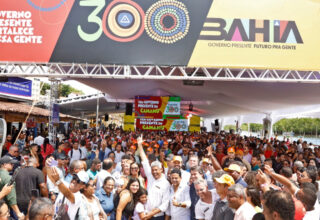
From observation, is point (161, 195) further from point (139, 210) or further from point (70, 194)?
point (70, 194)

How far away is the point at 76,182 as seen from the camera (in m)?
3.71

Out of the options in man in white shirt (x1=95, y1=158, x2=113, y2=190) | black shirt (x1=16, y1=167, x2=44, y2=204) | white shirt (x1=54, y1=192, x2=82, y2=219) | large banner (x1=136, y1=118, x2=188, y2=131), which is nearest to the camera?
white shirt (x1=54, y1=192, x2=82, y2=219)

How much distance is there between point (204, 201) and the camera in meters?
4.04

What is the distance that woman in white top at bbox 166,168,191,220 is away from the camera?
4.32 m

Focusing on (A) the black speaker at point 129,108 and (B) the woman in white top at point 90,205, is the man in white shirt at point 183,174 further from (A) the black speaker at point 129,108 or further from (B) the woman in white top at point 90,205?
(A) the black speaker at point 129,108

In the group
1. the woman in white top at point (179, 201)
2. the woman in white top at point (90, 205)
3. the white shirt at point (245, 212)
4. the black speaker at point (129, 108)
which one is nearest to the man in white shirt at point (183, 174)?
the woman in white top at point (179, 201)

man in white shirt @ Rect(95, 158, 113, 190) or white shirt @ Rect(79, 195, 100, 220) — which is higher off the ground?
man in white shirt @ Rect(95, 158, 113, 190)

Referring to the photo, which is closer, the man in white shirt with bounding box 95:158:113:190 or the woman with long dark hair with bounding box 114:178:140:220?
the woman with long dark hair with bounding box 114:178:140:220

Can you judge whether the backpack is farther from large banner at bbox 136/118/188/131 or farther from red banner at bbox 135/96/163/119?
red banner at bbox 135/96/163/119

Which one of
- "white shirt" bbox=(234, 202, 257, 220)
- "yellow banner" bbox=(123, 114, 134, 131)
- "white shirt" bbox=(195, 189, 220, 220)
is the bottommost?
"white shirt" bbox=(195, 189, 220, 220)

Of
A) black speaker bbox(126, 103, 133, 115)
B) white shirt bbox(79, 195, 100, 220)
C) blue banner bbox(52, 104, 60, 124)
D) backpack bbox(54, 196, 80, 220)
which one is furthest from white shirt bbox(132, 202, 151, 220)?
black speaker bbox(126, 103, 133, 115)

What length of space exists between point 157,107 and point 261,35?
21.0 feet

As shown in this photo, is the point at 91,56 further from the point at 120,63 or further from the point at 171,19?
the point at 171,19

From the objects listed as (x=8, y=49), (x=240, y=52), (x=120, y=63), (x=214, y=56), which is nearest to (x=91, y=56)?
(x=120, y=63)
